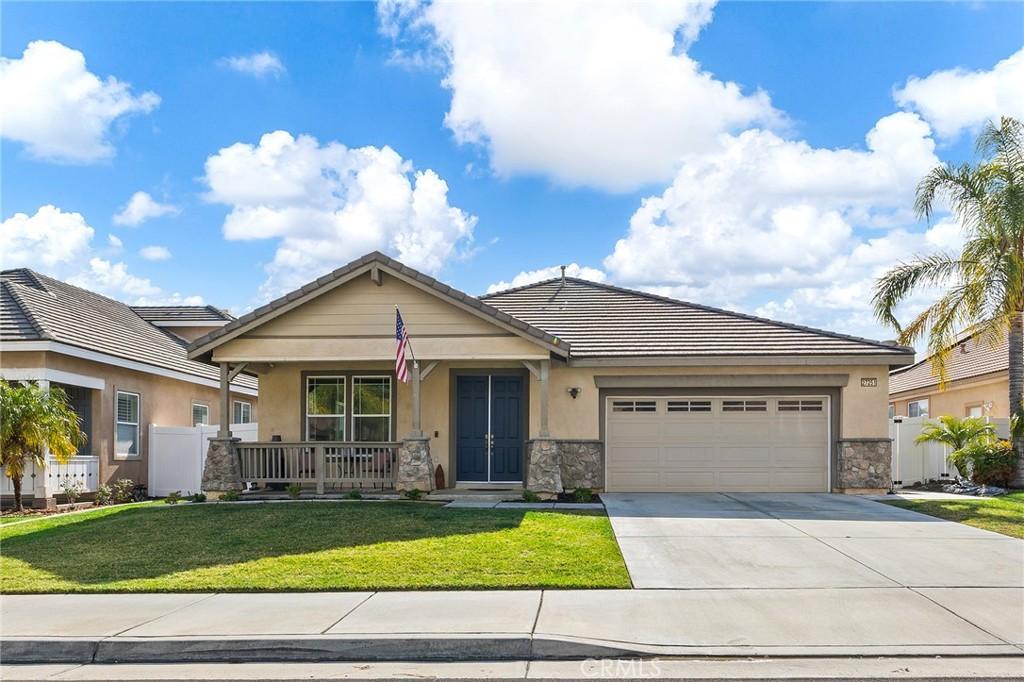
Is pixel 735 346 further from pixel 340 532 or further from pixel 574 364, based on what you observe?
pixel 340 532

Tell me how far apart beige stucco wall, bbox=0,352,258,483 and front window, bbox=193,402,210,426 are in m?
0.35

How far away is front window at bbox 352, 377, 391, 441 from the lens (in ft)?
61.2

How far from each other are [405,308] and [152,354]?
8175 mm

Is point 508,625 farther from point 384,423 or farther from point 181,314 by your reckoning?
point 181,314

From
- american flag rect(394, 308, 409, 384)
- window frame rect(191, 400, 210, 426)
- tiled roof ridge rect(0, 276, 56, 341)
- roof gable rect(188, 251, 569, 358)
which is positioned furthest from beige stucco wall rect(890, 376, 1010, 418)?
tiled roof ridge rect(0, 276, 56, 341)

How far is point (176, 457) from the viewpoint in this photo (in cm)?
2094

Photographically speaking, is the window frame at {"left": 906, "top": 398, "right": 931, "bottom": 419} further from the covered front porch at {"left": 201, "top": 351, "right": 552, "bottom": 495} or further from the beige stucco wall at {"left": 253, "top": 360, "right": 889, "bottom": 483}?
the covered front porch at {"left": 201, "top": 351, "right": 552, "bottom": 495}

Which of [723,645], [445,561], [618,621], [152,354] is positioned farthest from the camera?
[152,354]

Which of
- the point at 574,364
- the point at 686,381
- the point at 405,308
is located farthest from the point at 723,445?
the point at 405,308

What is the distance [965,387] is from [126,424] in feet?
76.0

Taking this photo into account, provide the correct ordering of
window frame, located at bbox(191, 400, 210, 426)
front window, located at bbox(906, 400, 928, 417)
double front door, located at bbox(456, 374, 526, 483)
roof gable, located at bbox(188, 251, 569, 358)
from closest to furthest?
roof gable, located at bbox(188, 251, 569, 358), double front door, located at bbox(456, 374, 526, 483), window frame, located at bbox(191, 400, 210, 426), front window, located at bbox(906, 400, 928, 417)

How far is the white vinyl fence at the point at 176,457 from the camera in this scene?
20812 millimetres

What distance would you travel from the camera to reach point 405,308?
56.9 feet

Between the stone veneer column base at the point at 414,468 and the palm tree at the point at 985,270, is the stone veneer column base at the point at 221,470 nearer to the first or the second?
the stone veneer column base at the point at 414,468
